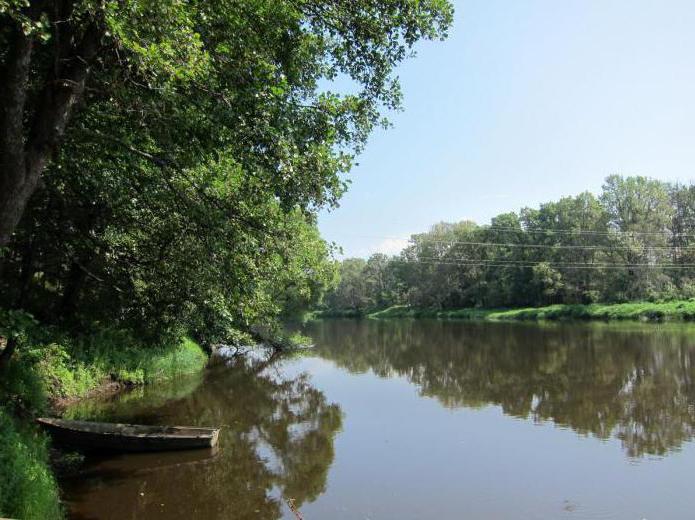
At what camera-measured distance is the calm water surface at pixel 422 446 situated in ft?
35.6

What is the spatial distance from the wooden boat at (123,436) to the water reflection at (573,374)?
10666 mm

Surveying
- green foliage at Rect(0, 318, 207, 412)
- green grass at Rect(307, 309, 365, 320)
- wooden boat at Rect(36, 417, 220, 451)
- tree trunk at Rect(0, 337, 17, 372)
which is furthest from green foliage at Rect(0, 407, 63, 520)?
green grass at Rect(307, 309, 365, 320)

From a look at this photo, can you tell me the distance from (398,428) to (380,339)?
115ft

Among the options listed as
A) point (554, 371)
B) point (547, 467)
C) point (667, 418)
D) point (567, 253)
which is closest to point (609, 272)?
point (567, 253)

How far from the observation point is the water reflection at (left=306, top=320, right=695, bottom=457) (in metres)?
16.8

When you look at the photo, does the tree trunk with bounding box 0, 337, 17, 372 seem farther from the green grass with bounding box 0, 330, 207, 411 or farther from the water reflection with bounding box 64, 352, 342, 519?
the water reflection with bounding box 64, 352, 342, 519

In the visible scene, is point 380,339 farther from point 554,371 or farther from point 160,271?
point 160,271

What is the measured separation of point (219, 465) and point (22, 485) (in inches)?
224

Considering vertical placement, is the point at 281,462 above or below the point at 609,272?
below

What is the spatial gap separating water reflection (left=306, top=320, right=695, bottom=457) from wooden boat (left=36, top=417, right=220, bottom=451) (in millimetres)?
10666

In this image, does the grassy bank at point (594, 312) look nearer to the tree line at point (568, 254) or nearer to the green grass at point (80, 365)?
the tree line at point (568, 254)

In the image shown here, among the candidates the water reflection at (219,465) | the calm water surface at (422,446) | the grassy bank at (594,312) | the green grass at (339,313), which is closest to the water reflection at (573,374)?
the calm water surface at (422,446)

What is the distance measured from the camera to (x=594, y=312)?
61.6 m

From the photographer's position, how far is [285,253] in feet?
37.7
